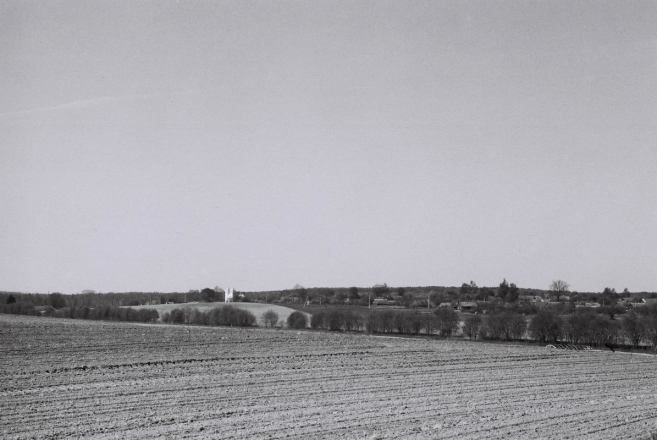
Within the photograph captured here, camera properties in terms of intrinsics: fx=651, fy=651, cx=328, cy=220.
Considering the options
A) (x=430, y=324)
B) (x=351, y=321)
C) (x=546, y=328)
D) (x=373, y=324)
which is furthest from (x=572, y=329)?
(x=351, y=321)

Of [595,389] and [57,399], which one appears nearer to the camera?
[57,399]

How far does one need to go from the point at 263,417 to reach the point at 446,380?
13557 millimetres

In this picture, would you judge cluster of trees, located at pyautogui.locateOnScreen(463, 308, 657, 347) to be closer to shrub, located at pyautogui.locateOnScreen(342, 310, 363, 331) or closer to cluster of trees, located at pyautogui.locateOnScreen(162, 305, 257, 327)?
shrub, located at pyautogui.locateOnScreen(342, 310, 363, 331)

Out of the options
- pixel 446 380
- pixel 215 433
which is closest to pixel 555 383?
pixel 446 380

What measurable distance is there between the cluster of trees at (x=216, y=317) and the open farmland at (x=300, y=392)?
223 feet

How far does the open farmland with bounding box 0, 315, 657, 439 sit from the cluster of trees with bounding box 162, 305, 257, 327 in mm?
68058

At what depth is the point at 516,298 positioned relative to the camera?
609 feet

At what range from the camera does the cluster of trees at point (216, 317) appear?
11444 cm

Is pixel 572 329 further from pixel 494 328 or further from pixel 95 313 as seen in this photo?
pixel 95 313

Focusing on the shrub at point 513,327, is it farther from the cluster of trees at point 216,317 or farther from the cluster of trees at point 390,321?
the cluster of trees at point 216,317

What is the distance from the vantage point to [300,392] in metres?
26.2

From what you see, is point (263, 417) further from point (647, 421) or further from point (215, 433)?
point (647, 421)

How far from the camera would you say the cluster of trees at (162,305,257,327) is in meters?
114

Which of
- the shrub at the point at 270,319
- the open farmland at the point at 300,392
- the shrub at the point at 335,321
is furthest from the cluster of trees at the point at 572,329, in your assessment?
the shrub at the point at 270,319
